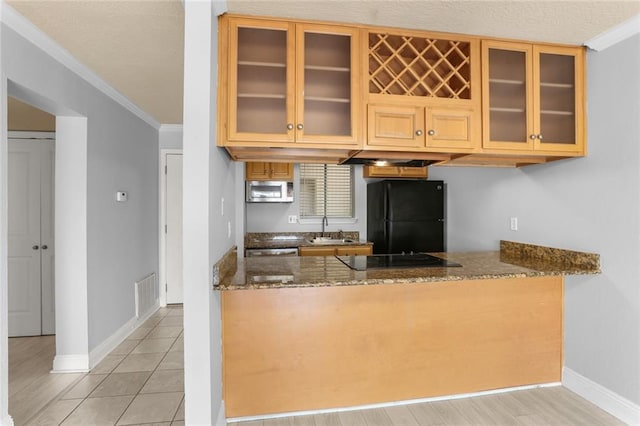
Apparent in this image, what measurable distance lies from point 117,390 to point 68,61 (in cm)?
245

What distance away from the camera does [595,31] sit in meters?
2.04

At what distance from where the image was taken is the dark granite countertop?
71.9 inches

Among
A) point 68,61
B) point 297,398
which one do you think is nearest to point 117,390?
point 297,398

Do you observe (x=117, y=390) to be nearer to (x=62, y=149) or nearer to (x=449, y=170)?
(x=62, y=149)

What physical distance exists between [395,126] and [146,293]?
3491 millimetres

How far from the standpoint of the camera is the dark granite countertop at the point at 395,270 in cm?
183

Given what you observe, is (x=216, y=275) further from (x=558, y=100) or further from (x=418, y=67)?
(x=558, y=100)

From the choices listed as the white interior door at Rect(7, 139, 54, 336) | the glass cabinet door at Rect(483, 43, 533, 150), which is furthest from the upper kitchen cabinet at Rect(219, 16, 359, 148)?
the white interior door at Rect(7, 139, 54, 336)

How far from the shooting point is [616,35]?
6.71ft

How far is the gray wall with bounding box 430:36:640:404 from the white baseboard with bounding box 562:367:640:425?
0.13ft

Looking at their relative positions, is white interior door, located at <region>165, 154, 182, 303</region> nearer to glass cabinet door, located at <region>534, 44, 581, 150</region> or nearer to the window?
the window

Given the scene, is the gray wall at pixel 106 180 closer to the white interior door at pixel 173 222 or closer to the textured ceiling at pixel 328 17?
the textured ceiling at pixel 328 17

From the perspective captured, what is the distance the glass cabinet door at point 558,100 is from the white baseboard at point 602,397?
159 cm

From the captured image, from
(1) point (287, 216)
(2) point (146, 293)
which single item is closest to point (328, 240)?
(1) point (287, 216)
